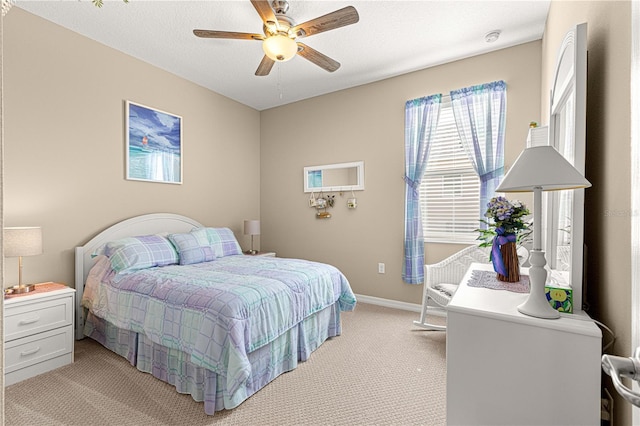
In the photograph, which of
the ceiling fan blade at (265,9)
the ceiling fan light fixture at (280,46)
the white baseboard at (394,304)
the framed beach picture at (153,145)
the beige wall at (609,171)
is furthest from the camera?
the white baseboard at (394,304)

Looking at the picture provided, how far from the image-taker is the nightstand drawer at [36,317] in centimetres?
205

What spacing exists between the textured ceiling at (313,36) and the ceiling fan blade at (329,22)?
1.30 feet

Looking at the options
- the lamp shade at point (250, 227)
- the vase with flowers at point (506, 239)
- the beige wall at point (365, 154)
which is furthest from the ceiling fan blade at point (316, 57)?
the lamp shade at point (250, 227)

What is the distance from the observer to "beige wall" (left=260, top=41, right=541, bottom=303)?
302 cm

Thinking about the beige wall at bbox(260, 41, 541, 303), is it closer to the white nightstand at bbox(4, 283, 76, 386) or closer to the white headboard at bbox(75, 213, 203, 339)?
the white headboard at bbox(75, 213, 203, 339)

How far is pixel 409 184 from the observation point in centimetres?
349

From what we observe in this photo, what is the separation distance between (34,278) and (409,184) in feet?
12.1

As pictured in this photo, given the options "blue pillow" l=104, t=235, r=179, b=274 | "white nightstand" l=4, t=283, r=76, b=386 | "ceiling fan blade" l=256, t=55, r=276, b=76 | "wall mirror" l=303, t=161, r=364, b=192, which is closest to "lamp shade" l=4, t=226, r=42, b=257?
"white nightstand" l=4, t=283, r=76, b=386

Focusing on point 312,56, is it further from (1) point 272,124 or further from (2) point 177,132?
(1) point 272,124

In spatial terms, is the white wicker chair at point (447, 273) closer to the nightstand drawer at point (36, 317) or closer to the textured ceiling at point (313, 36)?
the textured ceiling at point (313, 36)

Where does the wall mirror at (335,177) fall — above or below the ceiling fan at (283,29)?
below

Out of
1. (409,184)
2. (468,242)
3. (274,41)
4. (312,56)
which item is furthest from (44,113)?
(468,242)

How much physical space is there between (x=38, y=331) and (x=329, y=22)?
304cm

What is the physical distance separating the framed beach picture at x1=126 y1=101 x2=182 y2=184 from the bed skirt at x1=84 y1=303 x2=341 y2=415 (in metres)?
1.53
